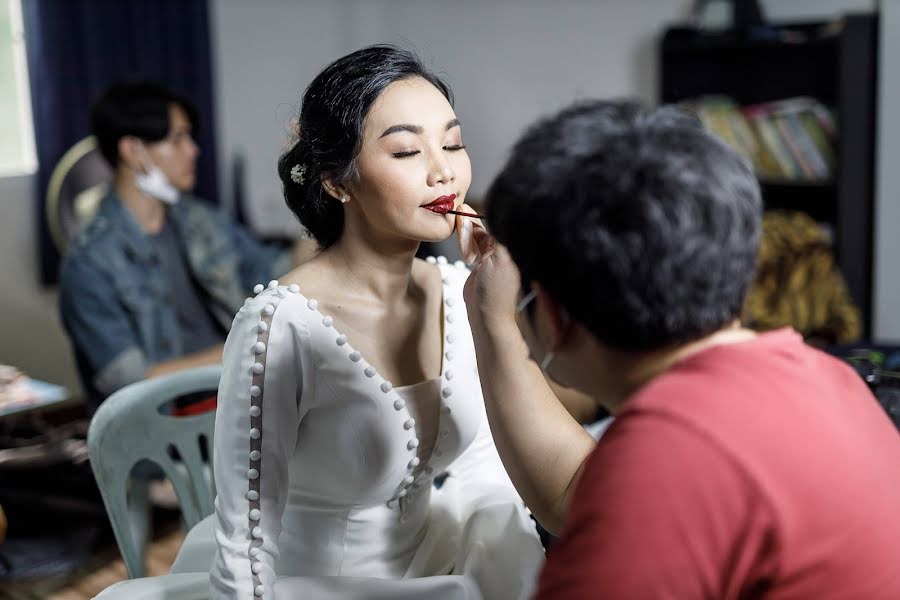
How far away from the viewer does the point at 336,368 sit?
1.15m

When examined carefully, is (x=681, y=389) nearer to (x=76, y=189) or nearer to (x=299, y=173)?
(x=299, y=173)

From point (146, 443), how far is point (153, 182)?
4.23ft

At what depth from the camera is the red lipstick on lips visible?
3.89 feet

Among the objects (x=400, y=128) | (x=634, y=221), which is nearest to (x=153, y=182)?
(x=400, y=128)

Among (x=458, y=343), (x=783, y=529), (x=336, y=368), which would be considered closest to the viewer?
(x=783, y=529)

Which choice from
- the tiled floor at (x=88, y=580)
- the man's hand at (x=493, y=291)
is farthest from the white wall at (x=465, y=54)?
the man's hand at (x=493, y=291)

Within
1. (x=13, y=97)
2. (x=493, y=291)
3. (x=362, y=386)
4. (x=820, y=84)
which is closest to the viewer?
(x=493, y=291)

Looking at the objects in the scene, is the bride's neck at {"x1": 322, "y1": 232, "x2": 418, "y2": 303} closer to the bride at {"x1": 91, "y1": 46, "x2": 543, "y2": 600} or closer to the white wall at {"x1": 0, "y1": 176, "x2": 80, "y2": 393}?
the bride at {"x1": 91, "y1": 46, "x2": 543, "y2": 600}

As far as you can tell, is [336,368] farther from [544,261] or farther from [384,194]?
[544,261]

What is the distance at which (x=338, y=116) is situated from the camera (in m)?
1.17

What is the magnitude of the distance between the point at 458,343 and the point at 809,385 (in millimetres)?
629

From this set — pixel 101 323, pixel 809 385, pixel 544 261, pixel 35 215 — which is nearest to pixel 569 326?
pixel 544 261

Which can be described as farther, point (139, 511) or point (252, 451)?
point (139, 511)

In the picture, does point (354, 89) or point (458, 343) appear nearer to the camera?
point (354, 89)
